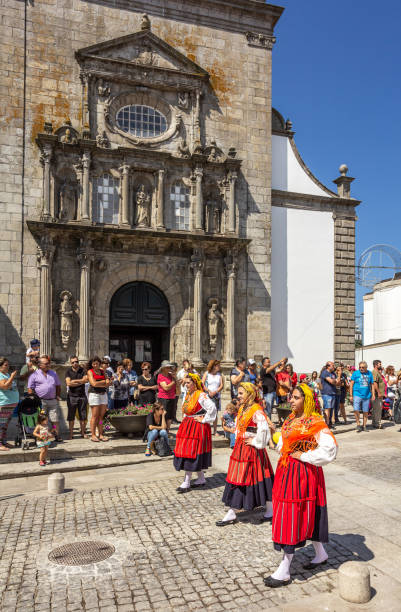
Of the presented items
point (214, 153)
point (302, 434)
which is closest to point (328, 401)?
point (302, 434)

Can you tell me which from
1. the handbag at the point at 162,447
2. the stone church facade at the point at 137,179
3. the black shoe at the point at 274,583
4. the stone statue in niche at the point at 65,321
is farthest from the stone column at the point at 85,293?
the black shoe at the point at 274,583

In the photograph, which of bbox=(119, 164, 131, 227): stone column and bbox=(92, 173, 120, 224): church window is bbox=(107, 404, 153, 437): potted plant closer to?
bbox=(119, 164, 131, 227): stone column

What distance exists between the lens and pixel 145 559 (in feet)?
17.4

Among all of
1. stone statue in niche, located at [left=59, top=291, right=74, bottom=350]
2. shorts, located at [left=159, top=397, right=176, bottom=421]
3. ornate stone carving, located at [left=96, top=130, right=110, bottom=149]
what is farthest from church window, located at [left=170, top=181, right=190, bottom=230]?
shorts, located at [left=159, top=397, right=176, bottom=421]

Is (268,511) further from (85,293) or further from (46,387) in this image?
(85,293)

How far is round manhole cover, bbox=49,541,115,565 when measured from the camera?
5.24m

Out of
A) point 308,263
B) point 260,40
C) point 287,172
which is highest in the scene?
point 260,40

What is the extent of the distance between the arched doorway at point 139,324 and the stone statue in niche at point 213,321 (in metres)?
1.43

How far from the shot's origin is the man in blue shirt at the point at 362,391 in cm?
1294

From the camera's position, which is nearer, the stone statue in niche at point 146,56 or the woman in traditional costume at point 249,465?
the woman in traditional costume at point 249,465

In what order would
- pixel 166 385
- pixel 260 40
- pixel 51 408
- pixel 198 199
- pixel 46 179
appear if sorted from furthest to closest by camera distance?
pixel 260 40 < pixel 198 199 < pixel 46 179 < pixel 166 385 < pixel 51 408

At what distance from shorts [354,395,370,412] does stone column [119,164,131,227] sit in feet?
29.0

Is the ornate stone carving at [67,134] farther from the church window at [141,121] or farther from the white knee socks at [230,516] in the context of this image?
the white knee socks at [230,516]

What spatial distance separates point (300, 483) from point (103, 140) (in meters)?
14.8
